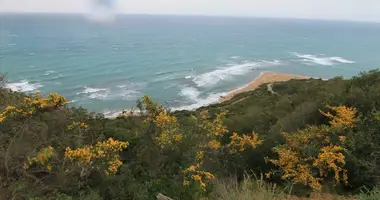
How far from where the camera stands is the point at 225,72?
5697 cm

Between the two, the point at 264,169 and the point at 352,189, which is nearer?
the point at 352,189

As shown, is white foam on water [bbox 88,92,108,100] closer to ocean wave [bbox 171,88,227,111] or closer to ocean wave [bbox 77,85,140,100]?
ocean wave [bbox 77,85,140,100]

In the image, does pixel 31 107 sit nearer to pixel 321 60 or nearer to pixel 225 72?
pixel 225 72

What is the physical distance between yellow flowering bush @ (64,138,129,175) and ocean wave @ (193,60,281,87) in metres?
40.8

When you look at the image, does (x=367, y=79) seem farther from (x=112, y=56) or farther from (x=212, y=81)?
(x=112, y=56)

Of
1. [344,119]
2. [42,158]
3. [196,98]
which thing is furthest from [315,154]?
[196,98]

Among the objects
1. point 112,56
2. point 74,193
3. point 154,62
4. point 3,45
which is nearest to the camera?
point 74,193

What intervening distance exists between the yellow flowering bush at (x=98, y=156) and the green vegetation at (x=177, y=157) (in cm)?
2

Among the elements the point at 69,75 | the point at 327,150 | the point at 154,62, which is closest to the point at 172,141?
the point at 327,150

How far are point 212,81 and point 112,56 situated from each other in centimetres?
2623

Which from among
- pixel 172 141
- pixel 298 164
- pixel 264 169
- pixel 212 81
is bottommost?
pixel 212 81

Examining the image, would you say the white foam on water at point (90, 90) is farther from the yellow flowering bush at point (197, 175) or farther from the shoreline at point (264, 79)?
the yellow flowering bush at point (197, 175)

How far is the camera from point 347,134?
9.91 m

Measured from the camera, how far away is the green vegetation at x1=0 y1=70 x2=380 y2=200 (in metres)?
6.43
